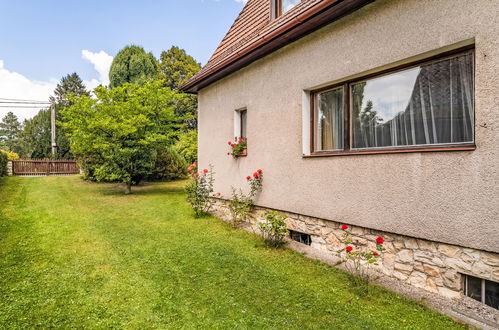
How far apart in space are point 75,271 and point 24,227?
3382 millimetres

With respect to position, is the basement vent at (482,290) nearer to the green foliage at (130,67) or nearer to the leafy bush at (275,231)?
the leafy bush at (275,231)

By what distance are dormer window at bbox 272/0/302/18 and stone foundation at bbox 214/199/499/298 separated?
4.90 metres

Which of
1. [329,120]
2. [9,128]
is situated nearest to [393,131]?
[329,120]

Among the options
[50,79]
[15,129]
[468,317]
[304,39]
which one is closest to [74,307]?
[468,317]

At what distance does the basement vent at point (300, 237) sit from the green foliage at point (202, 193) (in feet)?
9.28

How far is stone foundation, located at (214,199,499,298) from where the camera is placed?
3227 millimetres

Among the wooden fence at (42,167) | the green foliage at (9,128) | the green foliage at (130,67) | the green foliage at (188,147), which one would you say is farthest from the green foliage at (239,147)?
the green foliage at (9,128)

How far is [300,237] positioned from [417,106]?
10.4ft

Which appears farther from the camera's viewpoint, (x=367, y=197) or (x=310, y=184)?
(x=310, y=184)

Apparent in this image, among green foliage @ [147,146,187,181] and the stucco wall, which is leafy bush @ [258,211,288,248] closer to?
the stucco wall

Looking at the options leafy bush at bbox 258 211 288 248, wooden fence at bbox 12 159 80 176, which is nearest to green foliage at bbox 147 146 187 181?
leafy bush at bbox 258 211 288 248

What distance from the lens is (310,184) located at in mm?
5219

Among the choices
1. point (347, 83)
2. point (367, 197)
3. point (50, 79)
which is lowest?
point (367, 197)

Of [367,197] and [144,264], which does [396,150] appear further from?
[144,264]
